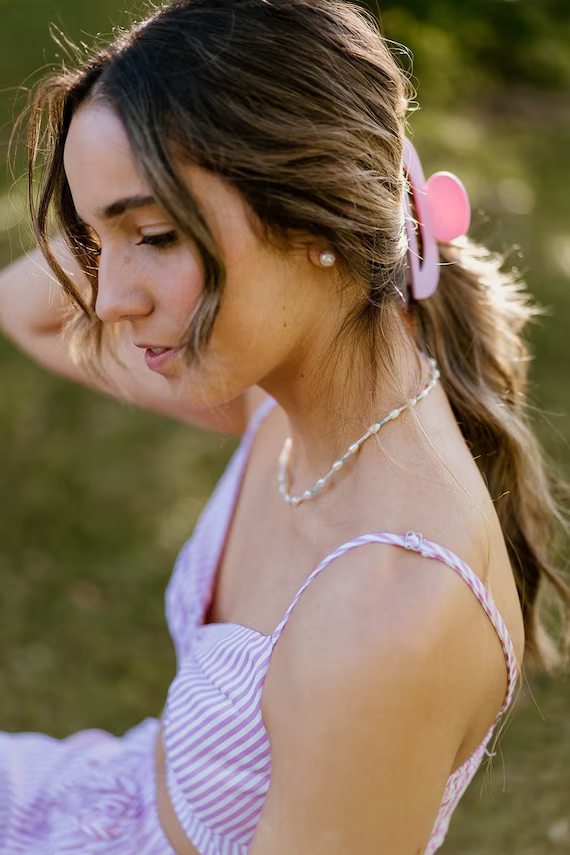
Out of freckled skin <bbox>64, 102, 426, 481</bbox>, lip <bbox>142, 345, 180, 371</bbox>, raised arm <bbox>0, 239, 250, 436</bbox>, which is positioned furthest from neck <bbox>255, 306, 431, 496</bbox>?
raised arm <bbox>0, 239, 250, 436</bbox>

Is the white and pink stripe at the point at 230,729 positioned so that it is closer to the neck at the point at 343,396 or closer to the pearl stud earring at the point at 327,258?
the neck at the point at 343,396

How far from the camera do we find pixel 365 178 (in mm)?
1547

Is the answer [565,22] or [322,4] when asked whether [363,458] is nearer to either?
[322,4]

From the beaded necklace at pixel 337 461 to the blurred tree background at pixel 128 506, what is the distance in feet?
1.25

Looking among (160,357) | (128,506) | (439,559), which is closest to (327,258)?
(160,357)

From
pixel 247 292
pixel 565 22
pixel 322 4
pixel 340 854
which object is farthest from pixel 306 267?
pixel 565 22

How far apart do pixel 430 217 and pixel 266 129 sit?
456mm

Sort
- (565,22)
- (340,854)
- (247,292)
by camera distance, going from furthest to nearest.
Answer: (565,22) < (247,292) < (340,854)

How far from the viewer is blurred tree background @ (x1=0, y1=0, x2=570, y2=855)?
10.1 feet

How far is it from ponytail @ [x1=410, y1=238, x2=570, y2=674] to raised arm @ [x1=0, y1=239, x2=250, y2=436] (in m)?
0.55

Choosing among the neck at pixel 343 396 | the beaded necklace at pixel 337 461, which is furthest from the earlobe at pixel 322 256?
the beaded necklace at pixel 337 461

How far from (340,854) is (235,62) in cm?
108

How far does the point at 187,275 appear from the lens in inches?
58.8

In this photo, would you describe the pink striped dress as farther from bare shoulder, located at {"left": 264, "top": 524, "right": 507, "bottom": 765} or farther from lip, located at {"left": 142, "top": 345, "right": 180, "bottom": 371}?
lip, located at {"left": 142, "top": 345, "right": 180, "bottom": 371}
